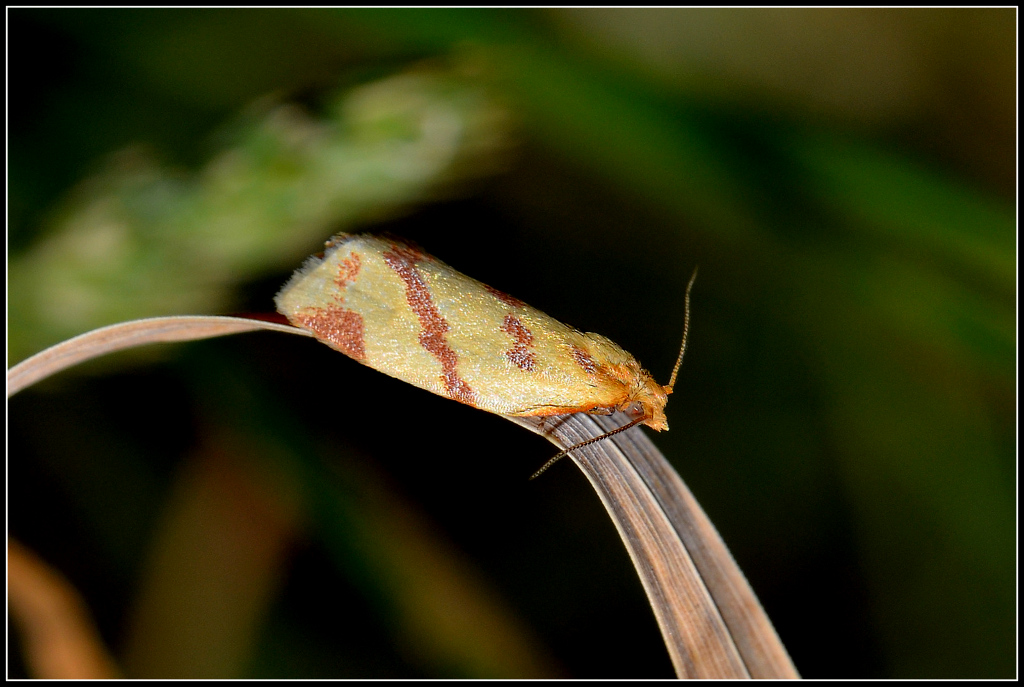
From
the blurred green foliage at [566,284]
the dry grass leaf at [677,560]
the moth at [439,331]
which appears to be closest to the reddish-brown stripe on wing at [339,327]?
the moth at [439,331]

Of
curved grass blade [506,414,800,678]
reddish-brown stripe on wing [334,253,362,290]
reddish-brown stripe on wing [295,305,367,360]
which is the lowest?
curved grass blade [506,414,800,678]

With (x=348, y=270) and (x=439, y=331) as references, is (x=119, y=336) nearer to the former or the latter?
(x=348, y=270)

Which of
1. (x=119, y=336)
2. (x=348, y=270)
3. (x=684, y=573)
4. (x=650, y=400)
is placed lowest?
(x=684, y=573)

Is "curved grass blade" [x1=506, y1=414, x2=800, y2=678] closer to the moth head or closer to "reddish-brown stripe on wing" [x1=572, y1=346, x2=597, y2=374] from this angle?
"reddish-brown stripe on wing" [x1=572, y1=346, x2=597, y2=374]

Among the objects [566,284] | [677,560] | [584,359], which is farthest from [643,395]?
[566,284]

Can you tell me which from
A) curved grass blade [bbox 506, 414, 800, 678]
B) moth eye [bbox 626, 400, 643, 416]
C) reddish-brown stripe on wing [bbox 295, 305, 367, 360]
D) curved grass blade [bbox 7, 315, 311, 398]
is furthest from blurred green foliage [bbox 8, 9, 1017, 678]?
curved grass blade [bbox 506, 414, 800, 678]

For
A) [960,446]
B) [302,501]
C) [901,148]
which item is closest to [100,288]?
[302,501]

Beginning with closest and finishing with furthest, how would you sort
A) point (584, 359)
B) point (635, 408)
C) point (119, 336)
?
point (119, 336) → point (584, 359) → point (635, 408)
